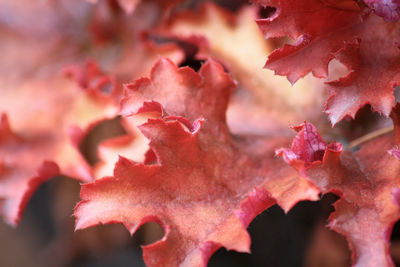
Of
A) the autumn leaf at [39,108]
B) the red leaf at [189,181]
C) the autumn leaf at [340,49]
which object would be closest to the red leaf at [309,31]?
the autumn leaf at [340,49]

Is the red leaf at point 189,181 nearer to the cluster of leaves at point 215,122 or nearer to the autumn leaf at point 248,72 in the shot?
the cluster of leaves at point 215,122

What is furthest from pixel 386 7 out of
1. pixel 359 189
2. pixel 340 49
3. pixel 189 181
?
pixel 189 181

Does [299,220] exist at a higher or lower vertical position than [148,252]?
lower

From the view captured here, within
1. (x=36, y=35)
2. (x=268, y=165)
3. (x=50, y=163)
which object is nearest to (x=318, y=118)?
(x=268, y=165)

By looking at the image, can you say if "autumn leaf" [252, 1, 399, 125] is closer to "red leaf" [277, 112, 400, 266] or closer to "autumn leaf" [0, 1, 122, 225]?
"red leaf" [277, 112, 400, 266]

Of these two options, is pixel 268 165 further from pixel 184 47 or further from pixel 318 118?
pixel 184 47

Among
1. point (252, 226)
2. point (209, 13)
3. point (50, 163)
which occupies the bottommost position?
point (252, 226)

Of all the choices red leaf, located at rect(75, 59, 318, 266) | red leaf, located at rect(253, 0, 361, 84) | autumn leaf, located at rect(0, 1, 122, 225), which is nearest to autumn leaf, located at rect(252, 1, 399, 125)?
red leaf, located at rect(253, 0, 361, 84)

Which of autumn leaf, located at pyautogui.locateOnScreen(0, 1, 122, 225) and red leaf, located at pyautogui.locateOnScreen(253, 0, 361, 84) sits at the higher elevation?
red leaf, located at pyautogui.locateOnScreen(253, 0, 361, 84)
